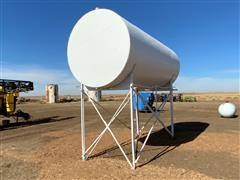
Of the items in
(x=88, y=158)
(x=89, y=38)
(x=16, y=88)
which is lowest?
(x=88, y=158)

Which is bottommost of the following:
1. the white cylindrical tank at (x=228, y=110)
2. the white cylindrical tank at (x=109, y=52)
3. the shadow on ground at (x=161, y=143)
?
the shadow on ground at (x=161, y=143)

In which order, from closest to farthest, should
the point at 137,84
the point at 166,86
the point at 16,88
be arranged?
the point at 137,84 < the point at 166,86 < the point at 16,88

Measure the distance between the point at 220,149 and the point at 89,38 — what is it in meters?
5.87

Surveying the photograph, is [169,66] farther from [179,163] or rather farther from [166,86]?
[179,163]

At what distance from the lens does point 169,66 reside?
10.5 meters

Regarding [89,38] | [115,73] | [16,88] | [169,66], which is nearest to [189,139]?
→ [169,66]

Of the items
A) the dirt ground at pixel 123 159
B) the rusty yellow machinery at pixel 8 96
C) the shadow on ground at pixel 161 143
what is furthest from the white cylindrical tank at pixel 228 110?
the rusty yellow machinery at pixel 8 96

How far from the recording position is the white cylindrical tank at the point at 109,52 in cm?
753

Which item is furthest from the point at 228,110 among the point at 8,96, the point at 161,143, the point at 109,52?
the point at 8,96

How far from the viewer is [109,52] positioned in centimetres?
778

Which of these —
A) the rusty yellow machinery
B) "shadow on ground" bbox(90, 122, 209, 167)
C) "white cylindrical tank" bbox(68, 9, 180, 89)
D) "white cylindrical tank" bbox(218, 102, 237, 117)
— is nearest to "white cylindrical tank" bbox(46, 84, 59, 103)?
the rusty yellow machinery

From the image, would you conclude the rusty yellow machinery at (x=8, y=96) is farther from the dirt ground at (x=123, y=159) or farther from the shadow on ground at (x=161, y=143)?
the shadow on ground at (x=161, y=143)

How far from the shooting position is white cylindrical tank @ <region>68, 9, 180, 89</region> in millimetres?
7531

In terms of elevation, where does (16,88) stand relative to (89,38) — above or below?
below
